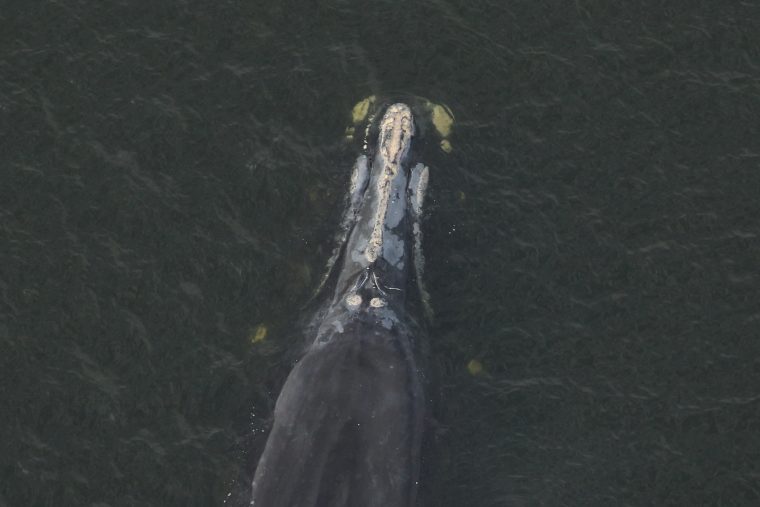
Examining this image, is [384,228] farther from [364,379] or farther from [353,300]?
[364,379]

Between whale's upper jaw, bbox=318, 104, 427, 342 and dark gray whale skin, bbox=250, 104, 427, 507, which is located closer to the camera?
dark gray whale skin, bbox=250, 104, 427, 507

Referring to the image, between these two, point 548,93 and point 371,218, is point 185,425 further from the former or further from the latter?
point 548,93

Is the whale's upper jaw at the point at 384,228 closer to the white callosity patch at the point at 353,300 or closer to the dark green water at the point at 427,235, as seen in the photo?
the white callosity patch at the point at 353,300

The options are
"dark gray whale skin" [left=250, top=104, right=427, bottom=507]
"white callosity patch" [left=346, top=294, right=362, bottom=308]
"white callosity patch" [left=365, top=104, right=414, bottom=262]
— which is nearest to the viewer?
"dark gray whale skin" [left=250, top=104, right=427, bottom=507]

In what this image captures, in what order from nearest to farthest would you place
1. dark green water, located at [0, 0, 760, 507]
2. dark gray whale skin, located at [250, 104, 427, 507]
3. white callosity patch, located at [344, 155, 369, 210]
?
dark gray whale skin, located at [250, 104, 427, 507], dark green water, located at [0, 0, 760, 507], white callosity patch, located at [344, 155, 369, 210]

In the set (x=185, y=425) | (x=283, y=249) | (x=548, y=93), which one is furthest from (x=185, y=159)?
(x=548, y=93)

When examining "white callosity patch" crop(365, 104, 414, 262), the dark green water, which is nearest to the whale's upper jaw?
"white callosity patch" crop(365, 104, 414, 262)

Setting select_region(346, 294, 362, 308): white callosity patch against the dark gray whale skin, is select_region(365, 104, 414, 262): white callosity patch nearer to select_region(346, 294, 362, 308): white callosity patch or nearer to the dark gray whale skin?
the dark gray whale skin
